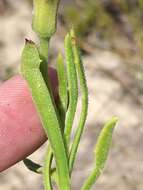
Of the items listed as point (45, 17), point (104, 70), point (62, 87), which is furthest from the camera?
point (104, 70)

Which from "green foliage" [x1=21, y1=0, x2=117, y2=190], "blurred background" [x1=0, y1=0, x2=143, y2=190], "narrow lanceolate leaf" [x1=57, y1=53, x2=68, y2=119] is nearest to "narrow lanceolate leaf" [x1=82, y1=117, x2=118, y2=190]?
"green foliage" [x1=21, y1=0, x2=117, y2=190]

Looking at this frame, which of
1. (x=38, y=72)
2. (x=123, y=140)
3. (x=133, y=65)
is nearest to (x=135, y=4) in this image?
(x=133, y=65)

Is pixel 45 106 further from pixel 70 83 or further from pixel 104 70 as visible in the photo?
pixel 104 70

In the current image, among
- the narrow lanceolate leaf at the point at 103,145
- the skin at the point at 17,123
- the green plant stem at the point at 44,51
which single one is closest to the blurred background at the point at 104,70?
the skin at the point at 17,123

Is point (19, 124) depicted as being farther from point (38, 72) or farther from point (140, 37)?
point (140, 37)

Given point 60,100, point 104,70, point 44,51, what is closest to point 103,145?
point 60,100

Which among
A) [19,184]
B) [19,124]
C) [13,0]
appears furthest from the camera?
[13,0]

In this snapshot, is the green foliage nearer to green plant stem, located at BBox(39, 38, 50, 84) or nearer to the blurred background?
green plant stem, located at BBox(39, 38, 50, 84)
